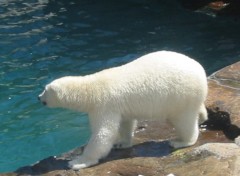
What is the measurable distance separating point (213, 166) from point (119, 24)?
9.66 metres

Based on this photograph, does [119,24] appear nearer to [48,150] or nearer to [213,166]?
[48,150]

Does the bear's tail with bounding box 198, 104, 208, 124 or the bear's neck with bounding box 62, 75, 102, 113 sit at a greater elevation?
the bear's neck with bounding box 62, 75, 102, 113

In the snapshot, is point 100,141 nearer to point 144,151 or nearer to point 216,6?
point 144,151

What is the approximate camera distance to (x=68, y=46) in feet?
43.4

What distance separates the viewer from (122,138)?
21.0ft

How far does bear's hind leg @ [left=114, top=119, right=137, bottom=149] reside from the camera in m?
6.25

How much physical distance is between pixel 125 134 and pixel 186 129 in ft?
2.11

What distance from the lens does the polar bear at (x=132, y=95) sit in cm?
589

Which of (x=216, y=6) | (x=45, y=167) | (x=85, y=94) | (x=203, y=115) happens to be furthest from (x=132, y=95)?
(x=216, y=6)

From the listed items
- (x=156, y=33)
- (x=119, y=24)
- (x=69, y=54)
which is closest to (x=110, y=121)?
(x=69, y=54)

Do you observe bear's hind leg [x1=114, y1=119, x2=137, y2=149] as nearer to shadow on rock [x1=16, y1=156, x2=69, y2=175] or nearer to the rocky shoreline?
the rocky shoreline

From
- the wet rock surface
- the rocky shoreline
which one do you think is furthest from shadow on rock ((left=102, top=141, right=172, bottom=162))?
the wet rock surface

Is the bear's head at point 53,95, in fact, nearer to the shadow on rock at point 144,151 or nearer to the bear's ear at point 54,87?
the bear's ear at point 54,87

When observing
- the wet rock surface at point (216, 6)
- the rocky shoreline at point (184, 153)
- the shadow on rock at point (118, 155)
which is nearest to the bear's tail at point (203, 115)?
the rocky shoreline at point (184, 153)
